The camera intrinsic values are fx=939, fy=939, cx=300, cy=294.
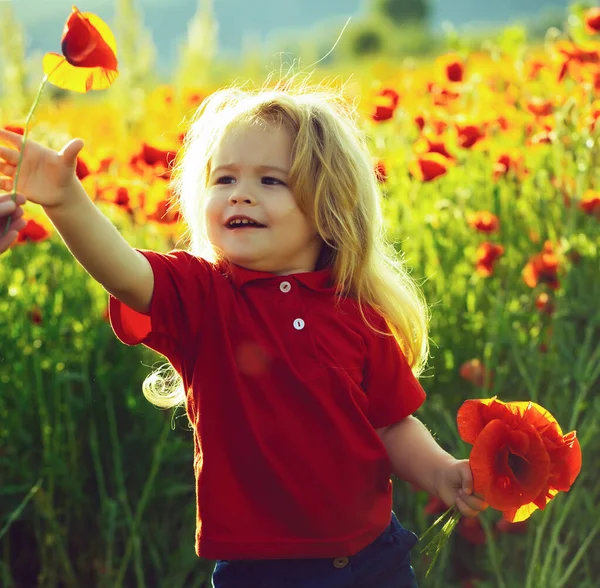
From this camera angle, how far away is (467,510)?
3.74 ft

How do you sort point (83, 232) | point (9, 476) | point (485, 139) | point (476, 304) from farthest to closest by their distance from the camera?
point (485, 139), point (476, 304), point (9, 476), point (83, 232)

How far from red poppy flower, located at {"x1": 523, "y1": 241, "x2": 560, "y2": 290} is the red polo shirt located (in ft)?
3.61

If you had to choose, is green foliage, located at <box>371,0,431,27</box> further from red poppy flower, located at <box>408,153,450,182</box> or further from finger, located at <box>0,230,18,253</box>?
finger, located at <box>0,230,18,253</box>

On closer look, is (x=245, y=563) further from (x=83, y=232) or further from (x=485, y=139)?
(x=485, y=139)

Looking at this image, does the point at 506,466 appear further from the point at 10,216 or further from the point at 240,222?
the point at 10,216

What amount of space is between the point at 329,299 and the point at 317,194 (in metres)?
0.15

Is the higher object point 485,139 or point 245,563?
point 485,139

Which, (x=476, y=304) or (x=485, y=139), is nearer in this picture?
(x=476, y=304)

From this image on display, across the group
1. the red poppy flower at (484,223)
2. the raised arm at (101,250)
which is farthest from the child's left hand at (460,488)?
the red poppy flower at (484,223)

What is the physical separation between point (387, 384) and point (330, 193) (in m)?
0.29

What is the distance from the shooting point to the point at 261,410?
1.24 m

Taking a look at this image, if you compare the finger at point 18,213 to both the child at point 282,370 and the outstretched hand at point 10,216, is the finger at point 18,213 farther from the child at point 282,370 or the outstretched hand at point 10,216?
the child at point 282,370

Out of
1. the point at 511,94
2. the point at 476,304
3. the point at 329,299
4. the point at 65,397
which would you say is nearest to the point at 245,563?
the point at 329,299

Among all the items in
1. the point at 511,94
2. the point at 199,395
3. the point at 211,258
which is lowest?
the point at 199,395
